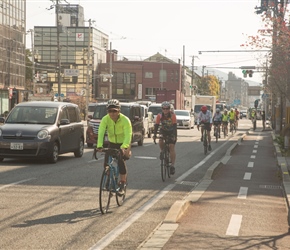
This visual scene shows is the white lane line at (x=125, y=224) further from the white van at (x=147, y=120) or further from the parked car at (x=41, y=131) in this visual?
the white van at (x=147, y=120)

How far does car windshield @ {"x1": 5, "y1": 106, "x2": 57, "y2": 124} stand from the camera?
17594mm

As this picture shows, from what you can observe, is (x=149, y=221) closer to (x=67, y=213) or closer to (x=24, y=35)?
(x=67, y=213)

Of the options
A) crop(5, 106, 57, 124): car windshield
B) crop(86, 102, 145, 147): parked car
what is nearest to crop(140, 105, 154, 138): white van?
crop(86, 102, 145, 147): parked car

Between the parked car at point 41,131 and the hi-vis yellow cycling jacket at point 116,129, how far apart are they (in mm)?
7266

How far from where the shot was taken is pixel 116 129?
9539mm

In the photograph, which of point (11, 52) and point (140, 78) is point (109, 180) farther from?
point (140, 78)

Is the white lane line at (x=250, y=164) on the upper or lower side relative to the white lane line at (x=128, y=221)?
lower

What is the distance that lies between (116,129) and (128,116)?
1616cm

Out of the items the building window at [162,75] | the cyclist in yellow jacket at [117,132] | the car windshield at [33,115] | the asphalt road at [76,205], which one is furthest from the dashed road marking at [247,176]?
the building window at [162,75]

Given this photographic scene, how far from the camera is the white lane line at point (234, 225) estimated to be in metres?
7.99

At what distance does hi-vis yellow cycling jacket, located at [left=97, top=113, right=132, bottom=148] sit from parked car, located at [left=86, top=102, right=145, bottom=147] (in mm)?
14999

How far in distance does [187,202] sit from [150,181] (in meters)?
3.78

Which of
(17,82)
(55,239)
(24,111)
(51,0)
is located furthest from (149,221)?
(17,82)

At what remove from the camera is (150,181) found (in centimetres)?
1362
